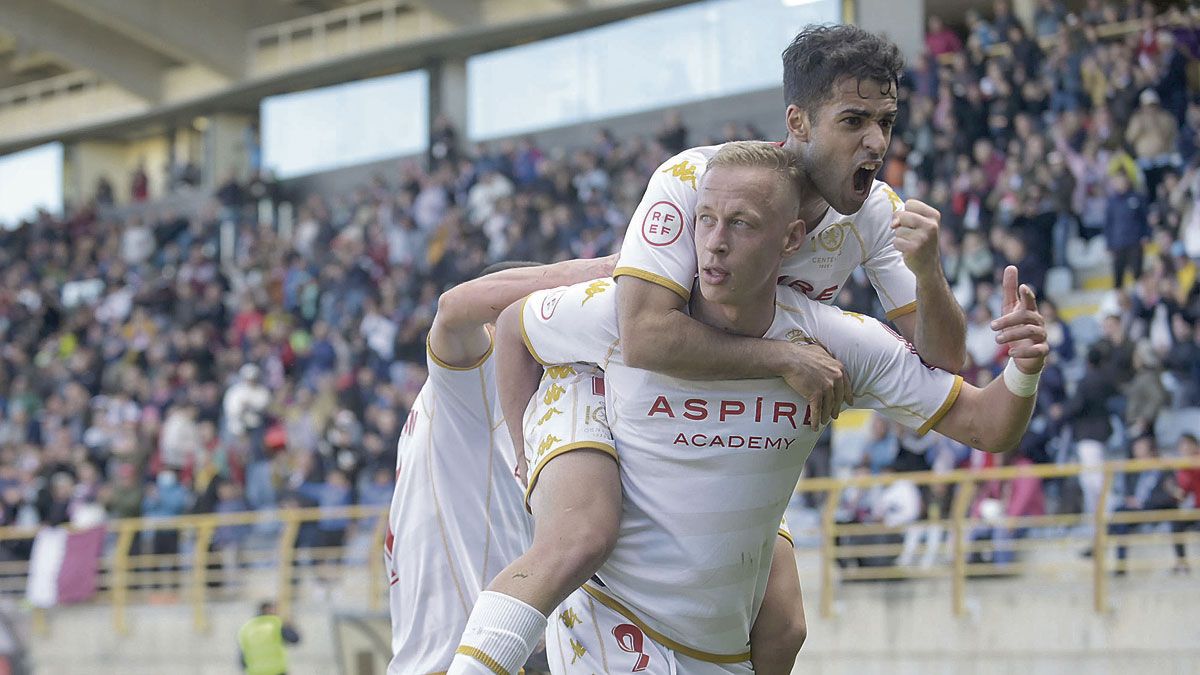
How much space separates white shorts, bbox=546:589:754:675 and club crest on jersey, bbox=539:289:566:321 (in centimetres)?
80

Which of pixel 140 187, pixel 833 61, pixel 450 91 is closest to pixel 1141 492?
pixel 833 61

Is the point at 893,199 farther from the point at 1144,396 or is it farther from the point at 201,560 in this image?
the point at 201,560

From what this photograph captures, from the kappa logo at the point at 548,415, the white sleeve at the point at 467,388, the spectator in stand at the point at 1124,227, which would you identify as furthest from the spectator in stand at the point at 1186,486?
the kappa logo at the point at 548,415

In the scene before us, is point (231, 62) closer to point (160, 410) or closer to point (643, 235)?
point (160, 410)

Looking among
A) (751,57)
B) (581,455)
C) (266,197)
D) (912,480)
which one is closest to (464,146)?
(266,197)

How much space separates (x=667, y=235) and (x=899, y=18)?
53.0ft

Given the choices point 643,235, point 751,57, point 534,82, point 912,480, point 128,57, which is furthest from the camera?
point 128,57

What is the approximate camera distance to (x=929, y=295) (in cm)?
435

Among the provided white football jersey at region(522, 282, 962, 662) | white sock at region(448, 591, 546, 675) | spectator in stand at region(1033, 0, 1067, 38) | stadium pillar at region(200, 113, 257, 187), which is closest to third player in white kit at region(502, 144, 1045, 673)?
white football jersey at region(522, 282, 962, 662)

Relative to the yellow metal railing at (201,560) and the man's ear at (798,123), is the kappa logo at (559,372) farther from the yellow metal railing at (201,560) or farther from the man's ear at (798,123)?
the yellow metal railing at (201,560)

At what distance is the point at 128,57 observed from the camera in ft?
95.4

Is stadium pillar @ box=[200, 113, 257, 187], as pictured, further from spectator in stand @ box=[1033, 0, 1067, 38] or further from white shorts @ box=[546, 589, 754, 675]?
white shorts @ box=[546, 589, 754, 675]

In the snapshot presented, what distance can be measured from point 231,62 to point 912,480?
715 inches

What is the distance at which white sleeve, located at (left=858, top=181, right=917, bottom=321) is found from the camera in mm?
4621
